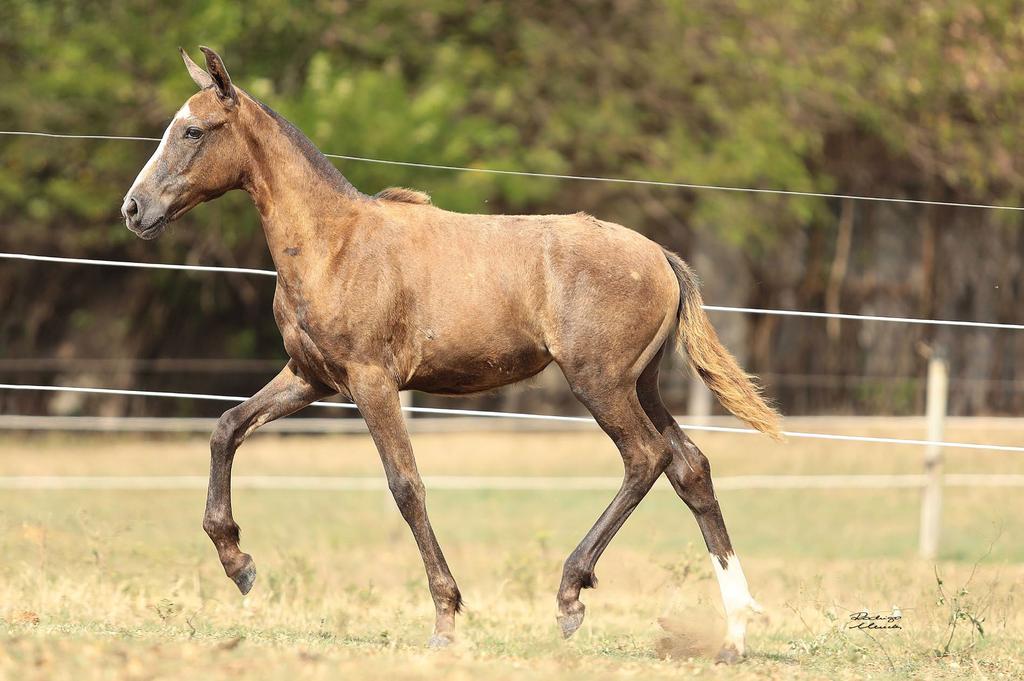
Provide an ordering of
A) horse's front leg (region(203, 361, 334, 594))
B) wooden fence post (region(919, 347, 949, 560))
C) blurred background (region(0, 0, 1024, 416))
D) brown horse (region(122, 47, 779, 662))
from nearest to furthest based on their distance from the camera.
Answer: brown horse (region(122, 47, 779, 662))
horse's front leg (region(203, 361, 334, 594))
wooden fence post (region(919, 347, 949, 560))
blurred background (region(0, 0, 1024, 416))

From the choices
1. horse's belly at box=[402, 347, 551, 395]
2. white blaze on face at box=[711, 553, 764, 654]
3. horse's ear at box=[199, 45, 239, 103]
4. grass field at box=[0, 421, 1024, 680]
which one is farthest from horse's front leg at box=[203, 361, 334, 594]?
white blaze on face at box=[711, 553, 764, 654]

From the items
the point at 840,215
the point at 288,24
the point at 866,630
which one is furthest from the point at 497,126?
the point at 866,630

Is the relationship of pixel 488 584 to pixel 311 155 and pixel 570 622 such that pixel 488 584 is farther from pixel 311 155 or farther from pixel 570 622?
pixel 311 155

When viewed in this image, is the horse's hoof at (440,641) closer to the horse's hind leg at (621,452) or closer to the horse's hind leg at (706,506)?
the horse's hind leg at (621,452)

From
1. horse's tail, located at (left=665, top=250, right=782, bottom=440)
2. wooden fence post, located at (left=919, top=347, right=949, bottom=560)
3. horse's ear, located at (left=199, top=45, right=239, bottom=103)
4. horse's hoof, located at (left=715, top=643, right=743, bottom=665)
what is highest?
horse's ear, located at (left=199, top=45, right=239, bottom=103)

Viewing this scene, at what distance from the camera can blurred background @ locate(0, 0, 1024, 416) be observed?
54.0ft

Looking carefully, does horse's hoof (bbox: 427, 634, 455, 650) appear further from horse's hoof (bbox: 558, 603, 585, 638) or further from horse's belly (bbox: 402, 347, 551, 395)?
horse's belly (bbox: 402, 347, 551, 395)

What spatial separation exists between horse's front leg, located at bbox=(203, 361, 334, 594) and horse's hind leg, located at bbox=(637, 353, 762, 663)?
1.42 meters

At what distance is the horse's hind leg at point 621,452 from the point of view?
18.4 feet

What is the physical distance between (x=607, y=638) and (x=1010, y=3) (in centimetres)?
1457

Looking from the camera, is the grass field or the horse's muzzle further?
the horse's muzzle

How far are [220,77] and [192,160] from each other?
13.8 inches

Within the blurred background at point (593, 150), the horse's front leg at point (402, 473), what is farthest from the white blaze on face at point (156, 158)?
the blurred background at point (593, 150)

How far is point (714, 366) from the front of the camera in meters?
5.99
